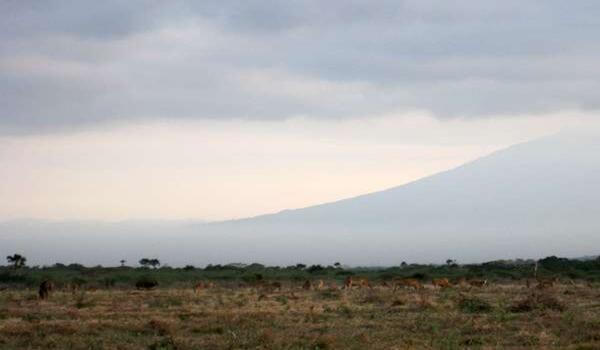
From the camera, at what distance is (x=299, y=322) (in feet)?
66.2

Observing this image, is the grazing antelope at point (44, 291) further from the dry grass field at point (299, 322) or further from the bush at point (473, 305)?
the bush at point (473, 305)

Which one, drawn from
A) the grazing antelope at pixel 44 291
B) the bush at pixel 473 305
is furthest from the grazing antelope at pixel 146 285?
the bush at pixel 473 305

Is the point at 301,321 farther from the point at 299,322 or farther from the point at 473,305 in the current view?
the point at 473,305

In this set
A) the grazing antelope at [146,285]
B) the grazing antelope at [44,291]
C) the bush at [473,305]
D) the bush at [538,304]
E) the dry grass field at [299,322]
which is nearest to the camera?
the dry grass field at [299,322]

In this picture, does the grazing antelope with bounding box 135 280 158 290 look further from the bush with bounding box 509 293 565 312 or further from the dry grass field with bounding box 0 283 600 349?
the bush with bounding box 509 293 565 312

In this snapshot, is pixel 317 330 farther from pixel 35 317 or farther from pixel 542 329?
pixel 35 317

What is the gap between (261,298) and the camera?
90.4ft

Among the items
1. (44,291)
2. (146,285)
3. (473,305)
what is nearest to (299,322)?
(473,305)

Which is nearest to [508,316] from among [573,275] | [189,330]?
[189,330]

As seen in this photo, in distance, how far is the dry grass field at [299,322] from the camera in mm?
16609

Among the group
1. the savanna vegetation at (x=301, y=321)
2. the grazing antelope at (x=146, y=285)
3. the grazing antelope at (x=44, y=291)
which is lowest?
the savanna vegetation at (x=301, y=321)

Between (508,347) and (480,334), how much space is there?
1713 mm

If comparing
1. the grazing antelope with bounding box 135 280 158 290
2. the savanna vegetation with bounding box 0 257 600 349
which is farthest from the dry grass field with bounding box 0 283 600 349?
the grazing antelope with bounding box 135 280 158 290

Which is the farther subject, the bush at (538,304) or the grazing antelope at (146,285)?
the grazing antelope at (146,285)
